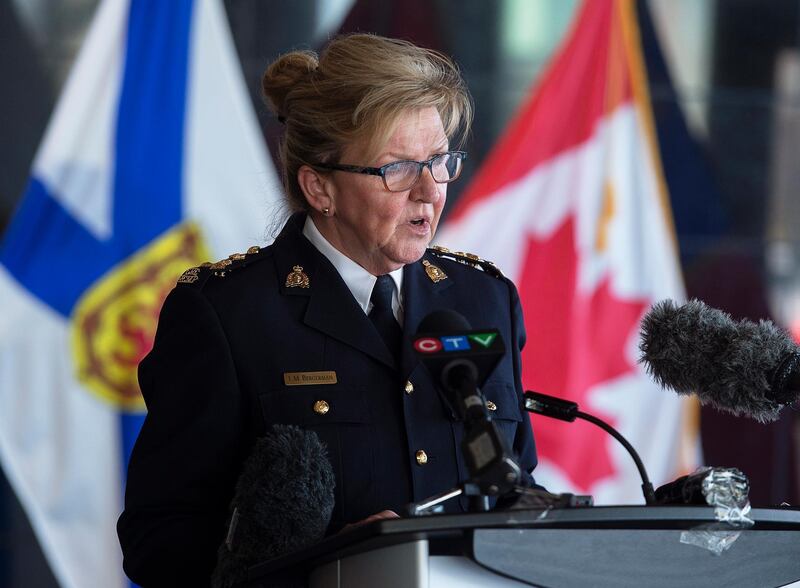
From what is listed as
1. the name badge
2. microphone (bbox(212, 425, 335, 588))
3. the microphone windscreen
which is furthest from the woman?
the microphone windscreen

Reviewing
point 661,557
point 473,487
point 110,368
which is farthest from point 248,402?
point 110,368

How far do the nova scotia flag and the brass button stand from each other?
1696 millimetres

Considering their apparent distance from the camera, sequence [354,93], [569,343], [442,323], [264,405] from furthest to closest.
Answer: [569,343], [354,93], [264,405], [442,323]

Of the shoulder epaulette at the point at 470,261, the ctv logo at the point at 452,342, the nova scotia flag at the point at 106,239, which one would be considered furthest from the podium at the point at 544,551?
the nova scotia flag at the point at 106,239

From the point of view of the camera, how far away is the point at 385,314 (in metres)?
1.84

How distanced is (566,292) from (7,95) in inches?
71.3

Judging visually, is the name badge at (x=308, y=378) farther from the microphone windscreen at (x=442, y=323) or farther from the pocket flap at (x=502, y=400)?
the microphone windscreen at (x=442, y=323)

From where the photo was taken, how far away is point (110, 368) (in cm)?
326

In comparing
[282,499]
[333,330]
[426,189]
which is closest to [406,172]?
[426,189]

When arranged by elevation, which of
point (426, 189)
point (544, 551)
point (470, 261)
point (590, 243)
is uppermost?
point (426, 189)

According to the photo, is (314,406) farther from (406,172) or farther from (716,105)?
(716,105)

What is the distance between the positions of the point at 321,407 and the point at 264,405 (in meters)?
0.08

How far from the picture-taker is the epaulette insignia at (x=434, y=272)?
192cm

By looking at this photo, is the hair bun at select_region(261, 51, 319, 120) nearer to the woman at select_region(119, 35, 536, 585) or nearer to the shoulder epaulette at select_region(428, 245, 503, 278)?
the woman at select_region(119, 35, 536, 585)
